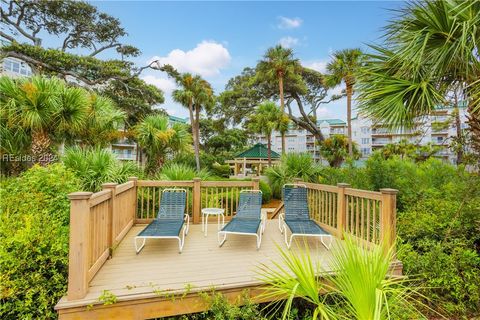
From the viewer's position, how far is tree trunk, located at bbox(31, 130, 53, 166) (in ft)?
21.2

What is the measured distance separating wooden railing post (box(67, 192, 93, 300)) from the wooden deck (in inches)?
4.7

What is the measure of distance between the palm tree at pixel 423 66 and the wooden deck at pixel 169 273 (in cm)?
290

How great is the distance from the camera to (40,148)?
21.5 ft

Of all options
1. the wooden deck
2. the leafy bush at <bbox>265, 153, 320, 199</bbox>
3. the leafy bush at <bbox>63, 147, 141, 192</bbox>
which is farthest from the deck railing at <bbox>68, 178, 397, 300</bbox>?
the leafy bush at <bbox>265, 153, 320, 199</bbox>

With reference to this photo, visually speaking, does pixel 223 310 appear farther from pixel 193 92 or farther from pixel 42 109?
pixel 193 92

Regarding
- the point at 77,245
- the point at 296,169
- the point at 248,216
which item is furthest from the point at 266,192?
the point at 77,245

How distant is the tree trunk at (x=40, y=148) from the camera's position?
6.46 meters

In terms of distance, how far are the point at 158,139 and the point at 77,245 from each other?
271 inches

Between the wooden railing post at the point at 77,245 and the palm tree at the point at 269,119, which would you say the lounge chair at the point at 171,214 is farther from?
the palm tree at the point at 269,119

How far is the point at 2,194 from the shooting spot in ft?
12.4

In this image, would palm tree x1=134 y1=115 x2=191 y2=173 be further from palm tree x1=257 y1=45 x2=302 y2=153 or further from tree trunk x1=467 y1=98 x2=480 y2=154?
palm tree x1=257 y1=45 x2=302 y2=153

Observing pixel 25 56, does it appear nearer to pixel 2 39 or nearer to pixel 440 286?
pixel 2 39

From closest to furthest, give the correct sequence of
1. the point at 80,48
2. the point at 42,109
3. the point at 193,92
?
the point at 42,109
the point at 193,92
the point at 80,48

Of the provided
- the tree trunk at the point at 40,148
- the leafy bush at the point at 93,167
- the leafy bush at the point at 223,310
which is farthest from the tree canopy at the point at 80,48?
the leafy bush at the point at 223,310
